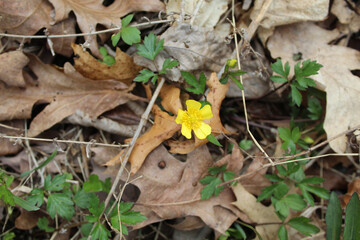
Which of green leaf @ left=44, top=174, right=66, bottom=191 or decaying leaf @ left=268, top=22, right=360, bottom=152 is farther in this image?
decaying leaf @ left=268, top=22, right=360, bottom=152

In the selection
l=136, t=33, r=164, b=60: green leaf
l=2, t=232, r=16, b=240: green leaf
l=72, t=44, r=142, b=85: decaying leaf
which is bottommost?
l=2, t=232, r=16, b=240: green leaf

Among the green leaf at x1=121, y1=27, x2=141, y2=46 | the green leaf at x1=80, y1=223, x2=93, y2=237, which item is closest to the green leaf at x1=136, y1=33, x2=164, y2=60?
the green leaf at x1=121, y1=27, x2=141, y2=46

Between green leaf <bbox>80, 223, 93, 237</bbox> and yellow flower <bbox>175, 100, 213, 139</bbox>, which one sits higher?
yellow flower <bbox>175, 100, 213, 139</bbox>

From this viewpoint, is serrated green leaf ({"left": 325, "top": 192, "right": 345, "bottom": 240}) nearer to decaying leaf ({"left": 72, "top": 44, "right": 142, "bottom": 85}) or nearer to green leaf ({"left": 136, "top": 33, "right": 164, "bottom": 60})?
green leaf ({"left": 136, "top": 33, "right": 164, "bottom": 60})

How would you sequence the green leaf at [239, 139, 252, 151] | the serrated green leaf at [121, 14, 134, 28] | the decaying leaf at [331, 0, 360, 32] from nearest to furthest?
the serrated green leaf at [121, 14, 134, 28]
the green leaf at [239, 139, 252, 151]
the decaying leaf at [331, 0, 360, 32]

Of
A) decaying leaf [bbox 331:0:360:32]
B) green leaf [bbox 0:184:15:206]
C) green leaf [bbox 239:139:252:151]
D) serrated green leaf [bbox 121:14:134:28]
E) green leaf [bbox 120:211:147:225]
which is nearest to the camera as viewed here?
green leaf [bbox 0:184:15:206]

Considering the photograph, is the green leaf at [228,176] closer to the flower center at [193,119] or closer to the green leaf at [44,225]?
the flower center at [193,119]
